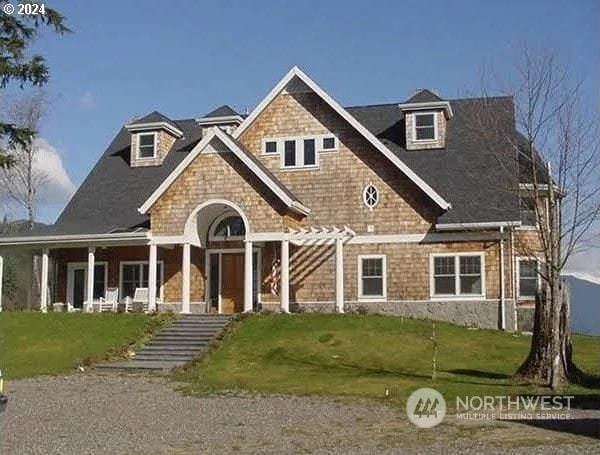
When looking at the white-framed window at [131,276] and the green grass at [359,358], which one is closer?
the green grass at [359,358]

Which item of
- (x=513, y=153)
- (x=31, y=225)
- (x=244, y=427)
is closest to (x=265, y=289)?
(x=513, y=153)

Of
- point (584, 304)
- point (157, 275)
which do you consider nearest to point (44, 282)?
point (157, 275)

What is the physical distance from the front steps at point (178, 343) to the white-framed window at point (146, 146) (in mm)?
10710

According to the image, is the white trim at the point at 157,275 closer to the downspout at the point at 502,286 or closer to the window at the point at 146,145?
the window at the point at 146,145

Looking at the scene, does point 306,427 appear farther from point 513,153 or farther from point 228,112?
point 228,112

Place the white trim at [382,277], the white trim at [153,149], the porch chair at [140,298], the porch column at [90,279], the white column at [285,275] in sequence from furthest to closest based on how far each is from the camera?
1. the white trim at [153,149]
2. the porch chair at [140,298]
3. the porch column at [90,279]
4. the white trim at [382,277]
5. the white column at [285,275]

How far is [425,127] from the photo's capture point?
30484 mm

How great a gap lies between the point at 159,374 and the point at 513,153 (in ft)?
35.3

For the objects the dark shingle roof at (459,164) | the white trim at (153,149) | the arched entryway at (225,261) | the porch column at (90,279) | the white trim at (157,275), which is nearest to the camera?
the dark shingle roof at (459,164)

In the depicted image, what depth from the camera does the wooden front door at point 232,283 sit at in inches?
1150

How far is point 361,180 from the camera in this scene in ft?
94.0

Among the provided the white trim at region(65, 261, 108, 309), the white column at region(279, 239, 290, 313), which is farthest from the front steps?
the white trim at region(65, 261, 108, 309)

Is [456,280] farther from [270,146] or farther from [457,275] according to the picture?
[270,146]

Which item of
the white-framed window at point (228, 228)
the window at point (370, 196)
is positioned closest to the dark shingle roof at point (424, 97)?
the window at point (370, 196)
